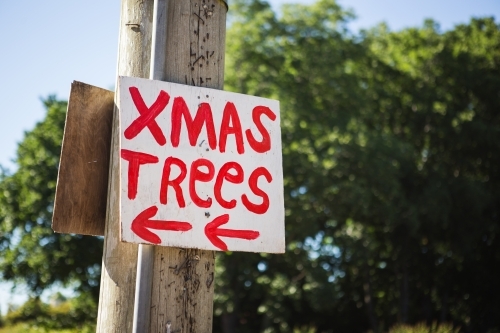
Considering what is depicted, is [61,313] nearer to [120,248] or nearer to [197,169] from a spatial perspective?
[120,248]

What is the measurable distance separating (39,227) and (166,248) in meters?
18.8

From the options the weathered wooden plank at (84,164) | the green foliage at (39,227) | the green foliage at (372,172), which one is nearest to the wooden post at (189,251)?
the weathered wooden plank at (84,164)

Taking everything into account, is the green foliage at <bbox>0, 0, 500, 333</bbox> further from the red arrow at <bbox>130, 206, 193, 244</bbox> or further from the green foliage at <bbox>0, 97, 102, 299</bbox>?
the red arrow at <bbox>130, 206, 193, 244</bbox>

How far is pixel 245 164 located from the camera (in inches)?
69.7

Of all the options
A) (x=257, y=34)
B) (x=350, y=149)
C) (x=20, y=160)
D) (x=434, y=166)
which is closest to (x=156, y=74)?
(x=350, y=149)

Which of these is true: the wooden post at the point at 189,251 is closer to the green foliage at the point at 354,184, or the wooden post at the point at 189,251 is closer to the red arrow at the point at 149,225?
the red arrow at the point at 149,225

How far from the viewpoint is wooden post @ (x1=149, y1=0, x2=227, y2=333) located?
5.29 feet

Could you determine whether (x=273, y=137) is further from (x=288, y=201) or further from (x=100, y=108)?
(x=288, y=201)

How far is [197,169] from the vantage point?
1.70 m

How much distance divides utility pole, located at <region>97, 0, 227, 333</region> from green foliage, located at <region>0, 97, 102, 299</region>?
18.0 metres

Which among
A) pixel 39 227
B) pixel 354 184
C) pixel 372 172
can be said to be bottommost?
pixel 39 227

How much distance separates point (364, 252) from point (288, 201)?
3246 millimetres

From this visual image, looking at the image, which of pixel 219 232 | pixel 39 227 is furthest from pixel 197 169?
pixel 39 227

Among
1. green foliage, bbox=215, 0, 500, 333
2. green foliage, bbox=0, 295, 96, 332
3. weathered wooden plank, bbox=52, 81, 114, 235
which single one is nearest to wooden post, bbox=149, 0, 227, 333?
weathered wooden plank, bbox=52, 81, 114, 235
